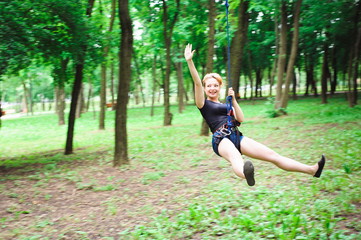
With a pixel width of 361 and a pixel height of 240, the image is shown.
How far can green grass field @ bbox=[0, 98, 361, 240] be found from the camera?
185 inches

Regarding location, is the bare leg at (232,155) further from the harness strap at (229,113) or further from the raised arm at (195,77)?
the raised arm at (195,77)

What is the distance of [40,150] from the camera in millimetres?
12547

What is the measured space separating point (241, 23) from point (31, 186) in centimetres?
952

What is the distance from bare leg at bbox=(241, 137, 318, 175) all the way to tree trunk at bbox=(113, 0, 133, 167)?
15.8 ft

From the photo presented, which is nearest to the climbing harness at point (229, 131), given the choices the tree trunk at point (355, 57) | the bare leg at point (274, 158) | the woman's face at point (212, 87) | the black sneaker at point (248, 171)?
the bare leg at point (274, 158)

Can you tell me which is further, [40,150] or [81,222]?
[40,150]

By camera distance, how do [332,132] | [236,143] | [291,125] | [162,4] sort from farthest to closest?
[162,4] < [291,125] < [332,132] < [236,143]

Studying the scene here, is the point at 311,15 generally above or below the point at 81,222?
above

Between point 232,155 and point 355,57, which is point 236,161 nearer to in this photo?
point 232,155

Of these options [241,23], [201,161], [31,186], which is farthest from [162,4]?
[31,186]

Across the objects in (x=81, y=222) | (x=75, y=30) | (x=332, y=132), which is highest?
(x=75, y=30)

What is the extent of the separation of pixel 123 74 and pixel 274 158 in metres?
5.43

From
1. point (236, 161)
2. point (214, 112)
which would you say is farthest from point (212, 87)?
point (236, 161)

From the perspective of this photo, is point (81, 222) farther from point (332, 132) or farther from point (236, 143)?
point (332, 132)
